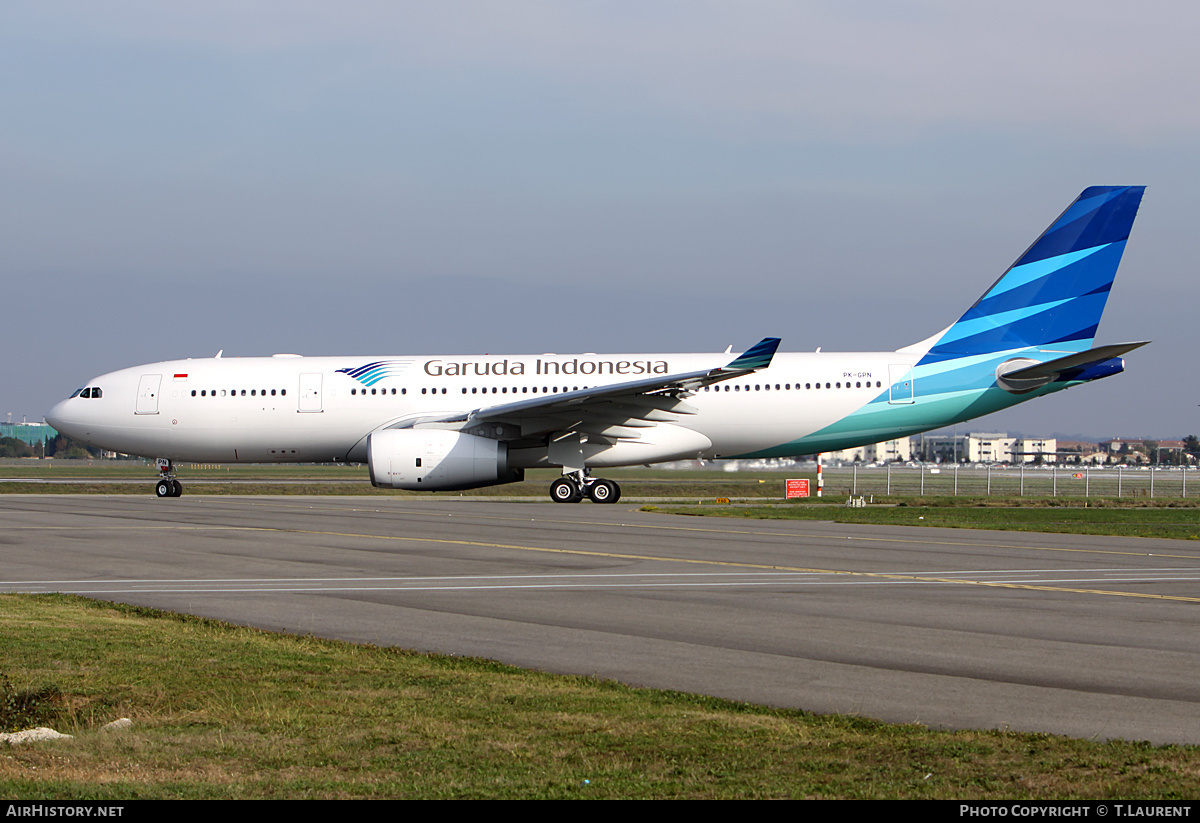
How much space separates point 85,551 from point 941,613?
40.0 feet

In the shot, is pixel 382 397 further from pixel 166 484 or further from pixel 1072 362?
pixel 1072 362

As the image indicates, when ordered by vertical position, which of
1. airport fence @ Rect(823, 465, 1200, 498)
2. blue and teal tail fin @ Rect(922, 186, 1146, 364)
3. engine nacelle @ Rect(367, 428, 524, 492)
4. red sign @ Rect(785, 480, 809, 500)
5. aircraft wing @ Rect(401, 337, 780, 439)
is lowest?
airport fence @ Rect(823, 465, 1200, 498)

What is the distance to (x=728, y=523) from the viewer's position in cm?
2353

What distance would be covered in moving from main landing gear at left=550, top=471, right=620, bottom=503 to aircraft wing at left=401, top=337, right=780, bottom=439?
152 cm

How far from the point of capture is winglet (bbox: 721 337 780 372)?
84.8 ft

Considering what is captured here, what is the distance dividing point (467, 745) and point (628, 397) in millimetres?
22758

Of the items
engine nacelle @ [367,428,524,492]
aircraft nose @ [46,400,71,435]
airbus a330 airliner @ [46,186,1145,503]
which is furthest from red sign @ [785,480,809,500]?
aircraft nose @ [46,400,71,435]

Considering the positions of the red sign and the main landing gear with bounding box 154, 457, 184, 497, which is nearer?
the main landing gear with bounding box 154, 457, 184, 497

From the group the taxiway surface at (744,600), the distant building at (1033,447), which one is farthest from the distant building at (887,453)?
the taxiway surface at (744,600)

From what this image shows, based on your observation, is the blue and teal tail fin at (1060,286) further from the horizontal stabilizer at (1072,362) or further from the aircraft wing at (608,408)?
the aircraft wing at (608,408)

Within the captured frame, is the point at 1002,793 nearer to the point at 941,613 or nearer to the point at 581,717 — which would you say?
the point at 581,717

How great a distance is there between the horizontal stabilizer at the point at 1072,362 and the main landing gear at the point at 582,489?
10.5m

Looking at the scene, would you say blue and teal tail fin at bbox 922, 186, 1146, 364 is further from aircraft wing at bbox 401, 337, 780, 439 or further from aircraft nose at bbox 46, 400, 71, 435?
aircraft nose at bbox 46, 400, 71, 435
